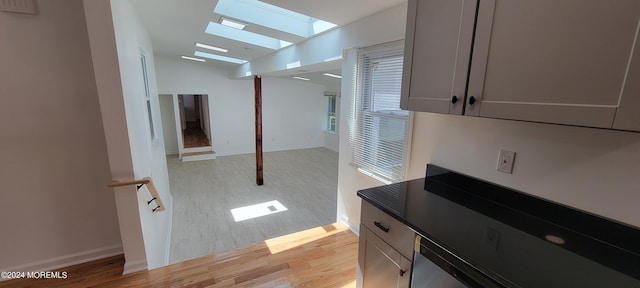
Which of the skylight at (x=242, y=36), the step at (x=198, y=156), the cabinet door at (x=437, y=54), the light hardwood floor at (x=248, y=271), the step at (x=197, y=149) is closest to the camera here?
the cabinet door at (x=437, y=54)

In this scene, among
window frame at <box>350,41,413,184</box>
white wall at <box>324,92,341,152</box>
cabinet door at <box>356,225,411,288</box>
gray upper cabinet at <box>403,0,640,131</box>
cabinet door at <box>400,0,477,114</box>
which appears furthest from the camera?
white wall at <box>324,92,341,152</box>

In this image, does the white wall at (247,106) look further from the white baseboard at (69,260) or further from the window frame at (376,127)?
the window frame at (376,127)

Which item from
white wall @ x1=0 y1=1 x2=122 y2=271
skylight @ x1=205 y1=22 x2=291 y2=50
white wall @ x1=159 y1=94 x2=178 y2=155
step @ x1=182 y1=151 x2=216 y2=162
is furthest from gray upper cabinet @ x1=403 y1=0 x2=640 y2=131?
white wall @ x1=159 y1=94 x2=178 y2=155

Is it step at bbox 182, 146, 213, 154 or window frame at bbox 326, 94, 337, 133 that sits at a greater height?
window frame at bbox 326, 94, 337, 133

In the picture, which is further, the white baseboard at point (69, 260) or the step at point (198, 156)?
the step at point (198, 156)

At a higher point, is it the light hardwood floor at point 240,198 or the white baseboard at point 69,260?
the white baseboard at point 69,260

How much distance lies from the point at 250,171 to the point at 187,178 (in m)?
1.52

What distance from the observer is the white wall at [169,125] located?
26.6ft

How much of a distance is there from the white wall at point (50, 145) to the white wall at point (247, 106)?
6022 mm

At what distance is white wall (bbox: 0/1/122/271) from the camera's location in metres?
1.68

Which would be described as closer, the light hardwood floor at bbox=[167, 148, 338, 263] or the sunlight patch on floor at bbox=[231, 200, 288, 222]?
the light hardwood floor at bbox=[167, 148, 338, 263]

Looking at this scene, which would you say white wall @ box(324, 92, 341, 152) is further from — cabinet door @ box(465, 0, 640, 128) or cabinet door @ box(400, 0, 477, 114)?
cabinet door @ box(465, 0, 640, 128)

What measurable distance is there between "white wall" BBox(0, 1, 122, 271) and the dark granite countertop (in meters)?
2.12

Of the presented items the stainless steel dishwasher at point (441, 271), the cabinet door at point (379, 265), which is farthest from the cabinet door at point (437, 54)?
the cabinet door at point (379, 265)
